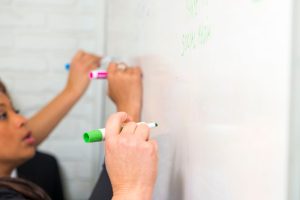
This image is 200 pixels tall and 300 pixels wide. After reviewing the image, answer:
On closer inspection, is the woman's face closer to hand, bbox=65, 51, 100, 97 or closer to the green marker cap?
hand, bbox=65, 51, 100, 97

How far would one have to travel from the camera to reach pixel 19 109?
57.5 inches

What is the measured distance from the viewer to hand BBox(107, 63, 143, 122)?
2.81 feet

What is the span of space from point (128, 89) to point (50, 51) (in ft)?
2.21

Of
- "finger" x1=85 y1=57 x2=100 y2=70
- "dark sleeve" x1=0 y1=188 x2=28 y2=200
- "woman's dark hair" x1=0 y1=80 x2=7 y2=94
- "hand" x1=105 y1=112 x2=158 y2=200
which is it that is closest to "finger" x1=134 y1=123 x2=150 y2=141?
"hand" x1=105 y1=112 x2=158 y2=200

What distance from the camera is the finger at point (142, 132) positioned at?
1.86 ft

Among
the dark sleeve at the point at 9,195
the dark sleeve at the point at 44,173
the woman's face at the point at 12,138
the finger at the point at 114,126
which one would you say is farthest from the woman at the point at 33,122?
the finger at the point at 114,126

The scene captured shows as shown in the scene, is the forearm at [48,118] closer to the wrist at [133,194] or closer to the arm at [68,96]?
the arm at [68,96]

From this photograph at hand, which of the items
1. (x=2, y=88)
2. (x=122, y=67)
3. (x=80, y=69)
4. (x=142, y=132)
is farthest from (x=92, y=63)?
(x=142, y=132)

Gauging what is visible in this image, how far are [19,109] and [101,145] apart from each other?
1.11 ft

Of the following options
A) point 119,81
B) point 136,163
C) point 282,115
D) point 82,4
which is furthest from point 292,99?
point 82,4

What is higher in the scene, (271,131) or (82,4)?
(82,4)

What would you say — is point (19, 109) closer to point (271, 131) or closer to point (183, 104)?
point (183, 104)

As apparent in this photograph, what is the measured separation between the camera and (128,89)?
0.87 meters

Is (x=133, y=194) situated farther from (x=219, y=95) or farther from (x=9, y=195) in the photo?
(x=9, y=195)
